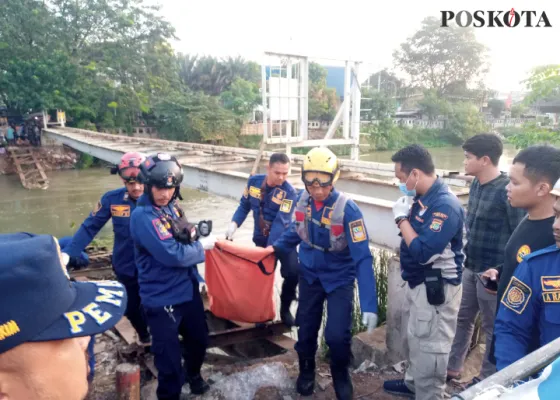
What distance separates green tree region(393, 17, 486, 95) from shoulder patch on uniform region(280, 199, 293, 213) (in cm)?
3616

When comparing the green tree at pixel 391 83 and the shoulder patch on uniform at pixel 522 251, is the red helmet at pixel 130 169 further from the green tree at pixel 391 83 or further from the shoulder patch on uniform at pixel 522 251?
the green tree at pixel 391 83

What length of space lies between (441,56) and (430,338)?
37.6 m

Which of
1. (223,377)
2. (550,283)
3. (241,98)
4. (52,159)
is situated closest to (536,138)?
(550,283)

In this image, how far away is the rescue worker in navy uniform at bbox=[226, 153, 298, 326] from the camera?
3.98 meters

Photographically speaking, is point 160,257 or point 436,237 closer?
point 436,237

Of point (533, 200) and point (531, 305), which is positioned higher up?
point (533, 200)

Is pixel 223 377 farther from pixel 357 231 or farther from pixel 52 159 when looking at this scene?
pixel 52 159

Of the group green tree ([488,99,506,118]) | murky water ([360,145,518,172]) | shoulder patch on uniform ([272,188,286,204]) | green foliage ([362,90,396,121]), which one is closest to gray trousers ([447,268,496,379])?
shoulder patch on uniform ([272,188,286,204])

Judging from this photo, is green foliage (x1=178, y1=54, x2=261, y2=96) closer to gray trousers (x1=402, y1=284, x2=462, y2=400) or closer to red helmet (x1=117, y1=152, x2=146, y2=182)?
red helmet (x1=117, y1=152, x2=146, y2=182)

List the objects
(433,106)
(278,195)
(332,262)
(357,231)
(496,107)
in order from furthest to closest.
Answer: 1. (496,107)
2. (433,106)
3. (278,195)
4. (332,262)
5. (357,231)

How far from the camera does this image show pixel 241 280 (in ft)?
11.5

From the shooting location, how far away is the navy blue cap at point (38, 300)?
0.84 m

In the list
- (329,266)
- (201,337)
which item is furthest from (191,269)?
(329,266)

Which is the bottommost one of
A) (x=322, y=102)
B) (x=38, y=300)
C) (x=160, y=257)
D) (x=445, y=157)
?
(x=160, y=257)
